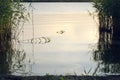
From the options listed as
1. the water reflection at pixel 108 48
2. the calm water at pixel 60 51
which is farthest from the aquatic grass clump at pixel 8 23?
the water reflection at pixel 108 48

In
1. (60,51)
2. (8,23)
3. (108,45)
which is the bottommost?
(108,45)

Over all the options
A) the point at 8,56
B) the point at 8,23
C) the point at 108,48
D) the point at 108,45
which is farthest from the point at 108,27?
the point at 8,56

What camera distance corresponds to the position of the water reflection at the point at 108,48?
940cm

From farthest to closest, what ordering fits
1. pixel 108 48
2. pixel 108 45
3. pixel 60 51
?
pixel 108 45 → pixel 108 48 → pixel 60 51

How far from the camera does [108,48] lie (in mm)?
12586

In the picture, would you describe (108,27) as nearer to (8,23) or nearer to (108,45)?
(108,45)

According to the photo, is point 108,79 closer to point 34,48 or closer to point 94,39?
point 34,48

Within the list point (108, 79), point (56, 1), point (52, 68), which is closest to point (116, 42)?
point (52, 68)

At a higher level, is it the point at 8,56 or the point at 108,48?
the point at 8,56

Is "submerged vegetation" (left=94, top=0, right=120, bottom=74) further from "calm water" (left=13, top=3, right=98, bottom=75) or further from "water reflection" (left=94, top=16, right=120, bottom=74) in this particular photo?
"calm water" (left=13, top=3, right=98, bottom=75)

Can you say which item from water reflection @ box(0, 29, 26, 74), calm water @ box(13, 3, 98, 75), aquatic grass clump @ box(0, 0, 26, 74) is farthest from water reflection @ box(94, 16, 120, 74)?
aquatic grass clump @ box(0, 0, 26, 74)

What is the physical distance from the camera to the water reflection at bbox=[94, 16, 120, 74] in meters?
9.40

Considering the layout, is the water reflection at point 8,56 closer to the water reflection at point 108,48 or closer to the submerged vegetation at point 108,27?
the water reflection at point 108,48

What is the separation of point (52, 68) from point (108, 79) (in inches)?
105
